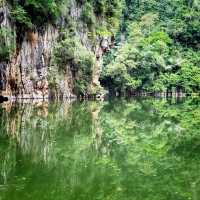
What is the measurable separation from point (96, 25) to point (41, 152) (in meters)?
45.0

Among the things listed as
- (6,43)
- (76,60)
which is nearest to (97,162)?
(6,43)

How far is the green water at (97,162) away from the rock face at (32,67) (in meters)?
20.2

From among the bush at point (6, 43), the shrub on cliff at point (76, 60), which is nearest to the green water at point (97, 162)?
the bush at point (6, 43)

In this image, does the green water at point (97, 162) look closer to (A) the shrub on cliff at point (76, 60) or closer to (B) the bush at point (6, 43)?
(B) the bush at point (6, 43)

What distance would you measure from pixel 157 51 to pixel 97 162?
69296 mm

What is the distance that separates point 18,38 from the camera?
43.8 meters

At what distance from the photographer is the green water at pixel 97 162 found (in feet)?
33.9

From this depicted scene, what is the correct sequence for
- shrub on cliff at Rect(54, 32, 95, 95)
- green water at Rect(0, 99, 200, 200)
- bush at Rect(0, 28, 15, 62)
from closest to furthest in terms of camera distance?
green water at Rect(0, 99, 200, 200) < bush at Rect(0, 28, 15, 62) < shrub on cliff at Rect(54, 32, 95, 95)

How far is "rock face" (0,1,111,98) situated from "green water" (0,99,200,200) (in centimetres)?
2016

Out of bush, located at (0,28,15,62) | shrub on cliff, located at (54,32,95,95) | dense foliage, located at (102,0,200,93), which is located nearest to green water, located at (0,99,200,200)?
Result: bush, located at (0,28,15,62)

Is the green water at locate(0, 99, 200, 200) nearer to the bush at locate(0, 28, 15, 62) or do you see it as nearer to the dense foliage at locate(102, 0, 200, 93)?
the bush at locate(0, 28, 15, 62)

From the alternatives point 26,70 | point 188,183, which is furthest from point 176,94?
point 188,183

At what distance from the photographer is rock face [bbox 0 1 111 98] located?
1672 inches

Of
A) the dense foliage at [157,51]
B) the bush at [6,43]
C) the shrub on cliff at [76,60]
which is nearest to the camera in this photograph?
the bush at [6,43]
